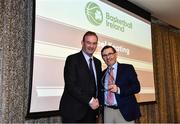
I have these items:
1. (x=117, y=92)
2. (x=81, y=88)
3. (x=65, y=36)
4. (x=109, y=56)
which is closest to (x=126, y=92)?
(x=117, y=92)

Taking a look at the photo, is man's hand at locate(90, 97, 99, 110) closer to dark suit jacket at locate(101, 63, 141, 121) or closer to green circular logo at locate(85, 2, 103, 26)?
dark suit jacket at locate(101, 63, 141, 121)

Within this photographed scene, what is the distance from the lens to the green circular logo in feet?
9.62

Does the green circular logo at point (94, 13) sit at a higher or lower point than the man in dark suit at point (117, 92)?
higher

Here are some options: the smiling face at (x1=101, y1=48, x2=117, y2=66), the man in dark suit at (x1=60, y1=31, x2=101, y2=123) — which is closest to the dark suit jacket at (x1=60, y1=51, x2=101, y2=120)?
the man in dark suit at (x1=60, y1=31, x2=101, y2=123)

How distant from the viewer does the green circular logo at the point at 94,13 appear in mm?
2931

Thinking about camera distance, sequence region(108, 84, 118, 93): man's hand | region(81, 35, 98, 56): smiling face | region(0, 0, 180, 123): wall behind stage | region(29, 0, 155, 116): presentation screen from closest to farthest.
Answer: region(0, 0, 180, 123): wall behind stage, region(29, 0, 155, 116): presentation screen, region(81, 35, 98, 56): smiling face, region(108, 84, 118, 93): man's hand

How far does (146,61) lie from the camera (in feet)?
13.0

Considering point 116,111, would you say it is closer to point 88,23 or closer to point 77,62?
point 77,62

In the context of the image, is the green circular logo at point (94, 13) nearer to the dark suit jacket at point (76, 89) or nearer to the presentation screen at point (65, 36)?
the presentation screen at point (65, 36)

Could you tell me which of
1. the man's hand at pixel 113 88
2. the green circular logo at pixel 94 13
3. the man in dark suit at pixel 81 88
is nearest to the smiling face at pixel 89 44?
the man in dark suit at pixel 81 88

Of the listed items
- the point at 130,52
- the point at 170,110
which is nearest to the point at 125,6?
the point at 130,52

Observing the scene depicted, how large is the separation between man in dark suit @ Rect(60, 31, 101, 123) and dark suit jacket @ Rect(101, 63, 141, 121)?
289 millimetres

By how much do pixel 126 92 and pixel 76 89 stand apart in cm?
68

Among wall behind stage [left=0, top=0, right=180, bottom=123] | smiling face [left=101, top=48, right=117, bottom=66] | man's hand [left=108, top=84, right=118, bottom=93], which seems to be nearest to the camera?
wall behind stage [left=0, top=0, right=180, bottom=123]
